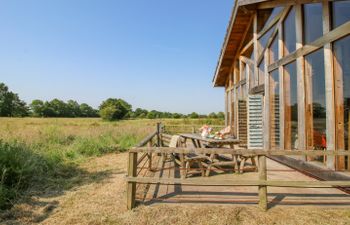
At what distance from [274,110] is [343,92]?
86.2 inches

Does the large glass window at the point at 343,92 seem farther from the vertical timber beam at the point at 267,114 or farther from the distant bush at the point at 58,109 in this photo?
the distant bush at the point at 58,109

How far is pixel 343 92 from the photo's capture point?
358 centimetres

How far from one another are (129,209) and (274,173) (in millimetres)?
3440

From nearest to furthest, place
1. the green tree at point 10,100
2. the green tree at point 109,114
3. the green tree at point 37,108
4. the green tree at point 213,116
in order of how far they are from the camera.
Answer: the green tree at point 213,116 < the green tree at point 10,100 < the green tree at point 109,114 < the green tree at point 37,108

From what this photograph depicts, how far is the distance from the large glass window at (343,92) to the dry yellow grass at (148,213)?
1.36 metres

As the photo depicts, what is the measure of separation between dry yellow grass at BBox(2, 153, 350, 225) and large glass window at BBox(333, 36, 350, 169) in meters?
1.36

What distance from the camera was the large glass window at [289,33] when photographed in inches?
198

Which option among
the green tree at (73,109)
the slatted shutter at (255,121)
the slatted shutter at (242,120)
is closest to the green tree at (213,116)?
the slatted shutter at (242,120)

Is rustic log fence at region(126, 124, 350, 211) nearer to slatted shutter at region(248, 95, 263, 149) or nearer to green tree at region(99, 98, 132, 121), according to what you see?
slatted shutter at region(248, 95, 263, 149)

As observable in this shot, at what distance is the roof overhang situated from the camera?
6.36 meters

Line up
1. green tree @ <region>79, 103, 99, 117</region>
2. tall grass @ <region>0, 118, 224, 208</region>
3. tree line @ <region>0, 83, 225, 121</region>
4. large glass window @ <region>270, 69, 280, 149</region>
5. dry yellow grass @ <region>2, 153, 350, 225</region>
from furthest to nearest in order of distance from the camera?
green tree @ <region>79, 103, 99, 117</region> → tree line @ <region>0, 83, 225, 121</region> → large glass window @ <region>270, 69, 280, 149</region> → tall grass @ <region>0, 118, 224, 208</region> → dry yellow grass @ <region>2, 153, 350, 225</region>

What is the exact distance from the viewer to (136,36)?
12.5 meters

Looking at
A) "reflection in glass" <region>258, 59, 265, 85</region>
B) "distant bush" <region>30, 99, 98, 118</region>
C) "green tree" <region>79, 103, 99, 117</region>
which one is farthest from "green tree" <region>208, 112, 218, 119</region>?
"green tree" <region>79, 103, 99, 117</region>

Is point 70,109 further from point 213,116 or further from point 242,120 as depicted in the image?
point 242,120
